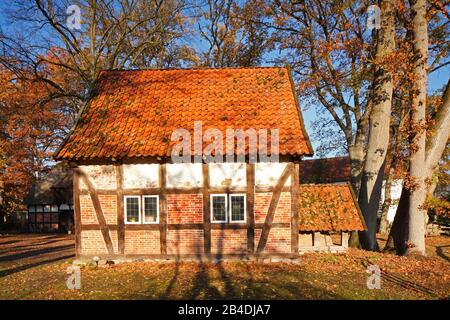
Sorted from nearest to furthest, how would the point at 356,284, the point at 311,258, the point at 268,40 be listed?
the point at 356,284 < the point at 311,258 < the point at 268,40

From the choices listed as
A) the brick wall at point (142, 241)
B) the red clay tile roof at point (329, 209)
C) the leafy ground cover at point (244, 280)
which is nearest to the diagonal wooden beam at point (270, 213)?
the leafy ground cover at point (244, 280)

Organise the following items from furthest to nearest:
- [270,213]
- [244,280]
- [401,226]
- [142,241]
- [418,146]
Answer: [401,226], [418,146], [142,241], [270,213], [244,280]

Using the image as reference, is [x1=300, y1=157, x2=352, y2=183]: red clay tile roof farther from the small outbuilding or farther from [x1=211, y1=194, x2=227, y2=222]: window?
the small outbuilding

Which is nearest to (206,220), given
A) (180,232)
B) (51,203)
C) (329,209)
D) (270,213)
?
(180,232)

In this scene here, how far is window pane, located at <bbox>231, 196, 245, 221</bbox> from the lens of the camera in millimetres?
10461

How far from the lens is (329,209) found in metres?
11.9

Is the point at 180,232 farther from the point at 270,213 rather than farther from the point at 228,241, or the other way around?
the point at 270,213

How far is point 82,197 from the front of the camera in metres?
10.6

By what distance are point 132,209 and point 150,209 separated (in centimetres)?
56

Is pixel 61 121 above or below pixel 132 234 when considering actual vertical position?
above

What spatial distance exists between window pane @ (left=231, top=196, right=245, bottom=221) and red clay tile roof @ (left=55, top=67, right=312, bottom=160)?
2.03 metres

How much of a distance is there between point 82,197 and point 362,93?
14.4m
